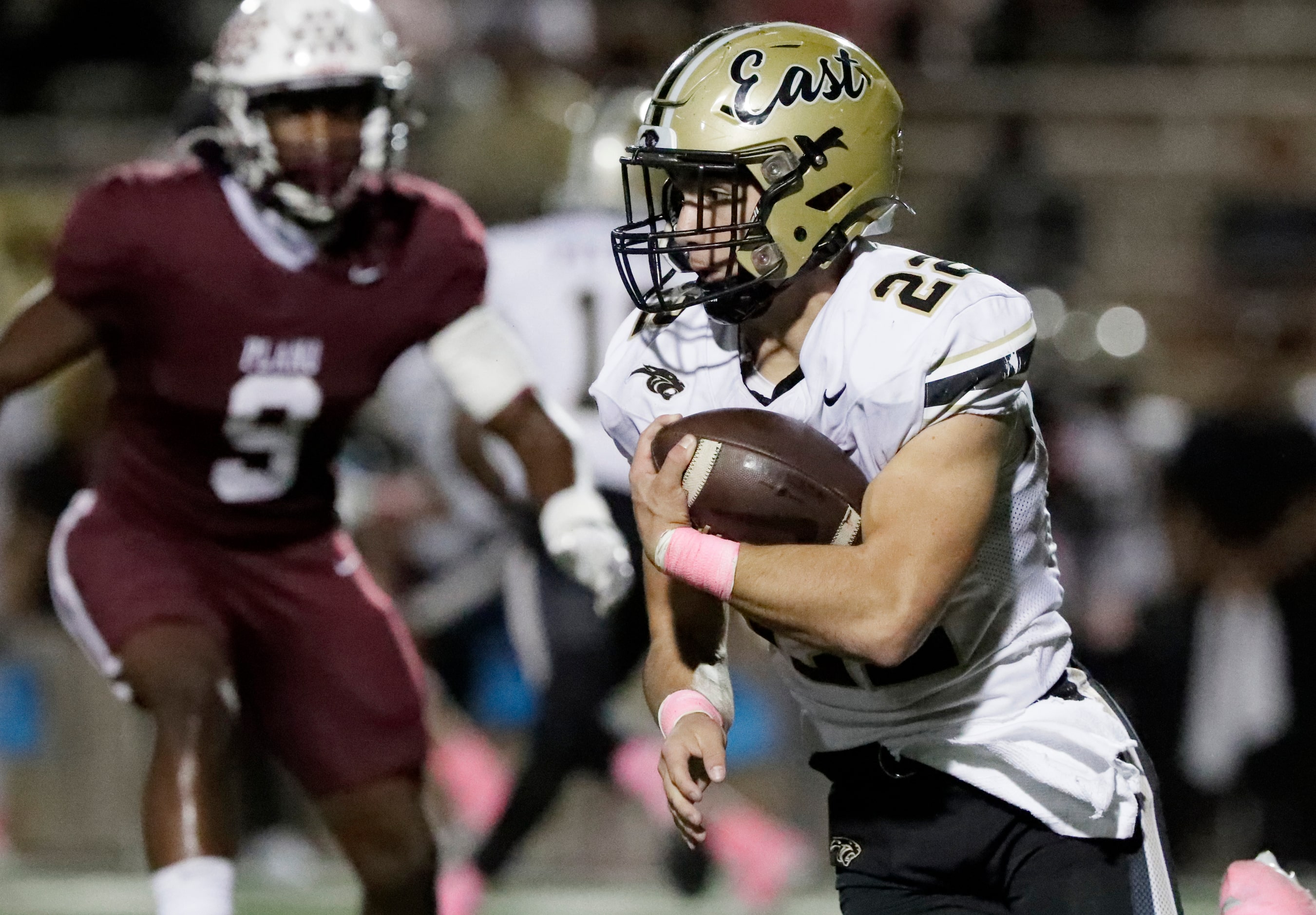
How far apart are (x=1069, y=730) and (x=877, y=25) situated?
21.1 feet

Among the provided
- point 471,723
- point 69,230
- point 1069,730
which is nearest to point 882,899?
point 1069,730

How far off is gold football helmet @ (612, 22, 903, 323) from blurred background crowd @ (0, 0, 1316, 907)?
2689mm

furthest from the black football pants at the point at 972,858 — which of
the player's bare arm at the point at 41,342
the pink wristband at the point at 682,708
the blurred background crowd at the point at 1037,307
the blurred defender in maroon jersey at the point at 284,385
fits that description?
the blurred background crowd at the point at 1037,307

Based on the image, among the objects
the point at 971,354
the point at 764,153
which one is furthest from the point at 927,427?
the point at 764,153

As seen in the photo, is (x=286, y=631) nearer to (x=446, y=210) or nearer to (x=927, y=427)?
(x=446, y=210)

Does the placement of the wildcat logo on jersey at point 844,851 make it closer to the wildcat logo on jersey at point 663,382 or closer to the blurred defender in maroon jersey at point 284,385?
the wildcat logo on jersey at point 663,382

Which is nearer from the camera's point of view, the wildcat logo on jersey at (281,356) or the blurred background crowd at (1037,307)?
the wildcat logo on jersey at (281,356)

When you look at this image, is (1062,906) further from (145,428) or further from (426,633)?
(426,633)

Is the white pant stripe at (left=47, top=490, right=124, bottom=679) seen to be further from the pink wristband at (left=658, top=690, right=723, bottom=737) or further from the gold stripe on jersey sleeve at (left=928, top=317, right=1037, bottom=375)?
the gold stripe on jersey sleeve at (left=928, top=317, right=1037, bottom=375)

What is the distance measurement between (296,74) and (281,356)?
52 centimetres

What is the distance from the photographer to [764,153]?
262cm

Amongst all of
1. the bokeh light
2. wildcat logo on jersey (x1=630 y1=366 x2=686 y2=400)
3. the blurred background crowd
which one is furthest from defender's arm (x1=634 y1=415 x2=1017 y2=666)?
the bokeh light

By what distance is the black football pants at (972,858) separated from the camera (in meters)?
2.55

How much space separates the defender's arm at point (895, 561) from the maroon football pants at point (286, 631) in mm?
1378
